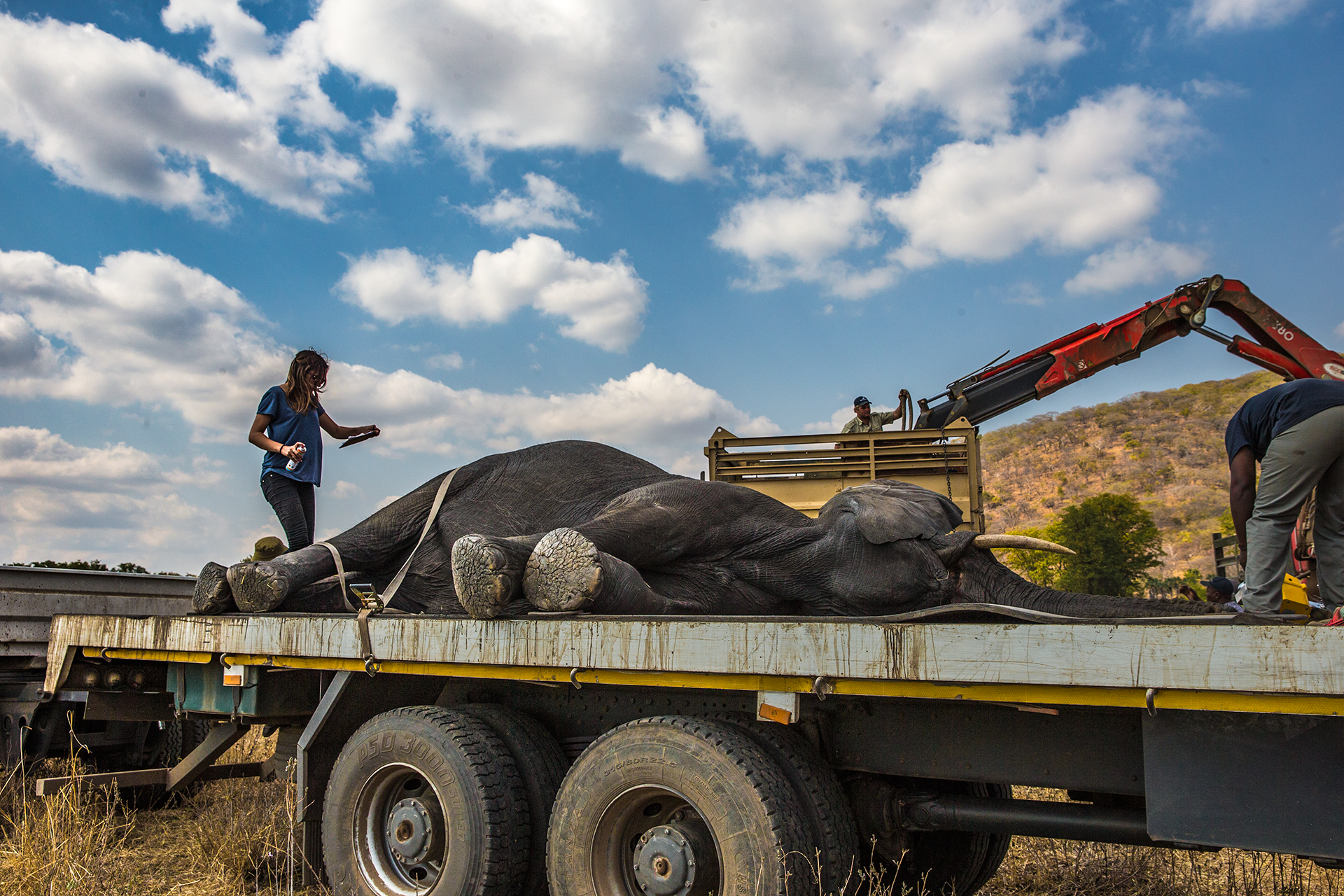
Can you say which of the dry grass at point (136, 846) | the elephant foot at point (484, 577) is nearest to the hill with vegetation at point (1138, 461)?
the dry grass at point (136, 846)

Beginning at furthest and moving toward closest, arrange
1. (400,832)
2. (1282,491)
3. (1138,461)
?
1. (1138,461)
2. (1282,491)
3. (400,832)

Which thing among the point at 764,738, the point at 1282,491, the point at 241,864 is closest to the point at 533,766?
the point at 764,738

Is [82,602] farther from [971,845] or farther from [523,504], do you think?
[971,845]

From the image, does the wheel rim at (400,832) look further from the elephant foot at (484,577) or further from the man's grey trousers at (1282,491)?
the man's grey trousers at (1282,491)

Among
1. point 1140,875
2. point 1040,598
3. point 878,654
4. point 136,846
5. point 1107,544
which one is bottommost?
point 136,846

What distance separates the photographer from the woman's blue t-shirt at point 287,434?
205 inches

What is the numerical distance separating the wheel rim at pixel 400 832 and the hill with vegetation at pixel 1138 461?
43.5m

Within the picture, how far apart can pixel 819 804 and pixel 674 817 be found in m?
0.49

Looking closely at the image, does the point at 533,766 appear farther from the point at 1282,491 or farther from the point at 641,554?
the point at 1282,491

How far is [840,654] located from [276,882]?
2669 mm

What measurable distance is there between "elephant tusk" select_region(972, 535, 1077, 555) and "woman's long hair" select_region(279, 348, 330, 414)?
11.3 feet

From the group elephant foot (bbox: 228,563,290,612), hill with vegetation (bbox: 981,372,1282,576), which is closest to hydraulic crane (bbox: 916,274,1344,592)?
elephant foot (bbox: 228,563,290,612)

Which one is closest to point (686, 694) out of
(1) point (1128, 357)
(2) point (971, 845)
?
(2) point (971, 845)

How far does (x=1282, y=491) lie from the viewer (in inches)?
142
